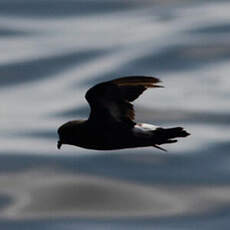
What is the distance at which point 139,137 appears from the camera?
15.7 metres

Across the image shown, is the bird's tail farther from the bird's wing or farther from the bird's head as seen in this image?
the bird's head

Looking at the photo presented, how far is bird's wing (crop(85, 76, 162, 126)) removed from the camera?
52.7 ft

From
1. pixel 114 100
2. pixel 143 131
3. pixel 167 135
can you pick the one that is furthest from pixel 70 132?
pixel 167 135

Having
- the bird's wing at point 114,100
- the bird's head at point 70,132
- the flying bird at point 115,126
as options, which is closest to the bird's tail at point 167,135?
the flying bird at point 115,126

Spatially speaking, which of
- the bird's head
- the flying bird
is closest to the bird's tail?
the flying bird

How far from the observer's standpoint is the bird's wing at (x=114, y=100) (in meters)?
16.1

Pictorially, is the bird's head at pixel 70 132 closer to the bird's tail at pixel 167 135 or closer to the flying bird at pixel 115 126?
the flying bird at pixel 115 126

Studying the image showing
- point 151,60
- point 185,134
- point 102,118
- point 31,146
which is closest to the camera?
point 185,134

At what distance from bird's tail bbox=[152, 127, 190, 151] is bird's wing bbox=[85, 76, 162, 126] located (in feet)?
2.07

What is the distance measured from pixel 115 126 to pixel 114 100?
0.36m

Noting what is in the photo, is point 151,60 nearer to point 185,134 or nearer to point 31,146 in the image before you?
point 31,146

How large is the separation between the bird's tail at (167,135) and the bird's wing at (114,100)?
0.63m

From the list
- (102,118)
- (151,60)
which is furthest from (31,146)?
(102,118)

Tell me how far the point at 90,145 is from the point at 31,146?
24401mm
